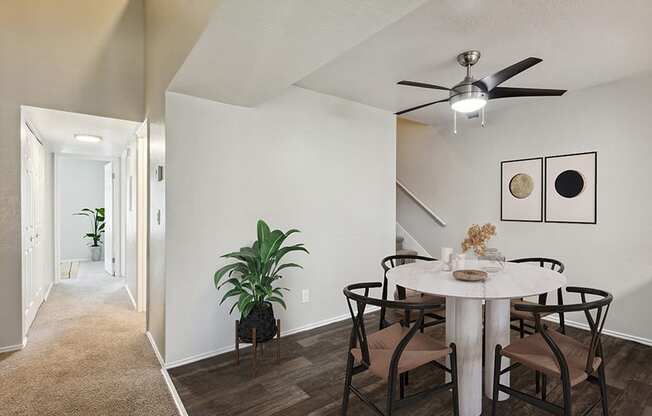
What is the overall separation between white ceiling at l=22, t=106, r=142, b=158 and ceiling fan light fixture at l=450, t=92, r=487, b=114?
2.99 metres

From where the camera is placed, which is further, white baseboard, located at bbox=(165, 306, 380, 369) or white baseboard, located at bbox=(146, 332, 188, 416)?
white baseboard, located at bbox=(165, 306, 380, 369)

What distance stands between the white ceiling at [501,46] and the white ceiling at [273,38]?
57cm

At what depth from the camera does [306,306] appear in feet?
10.8

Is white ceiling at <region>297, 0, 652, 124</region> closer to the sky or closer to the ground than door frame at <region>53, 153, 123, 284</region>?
closer to the sky

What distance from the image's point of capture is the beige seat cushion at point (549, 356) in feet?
5.31

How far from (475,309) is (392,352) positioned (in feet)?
1.93

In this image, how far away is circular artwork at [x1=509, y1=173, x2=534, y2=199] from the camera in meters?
3.72

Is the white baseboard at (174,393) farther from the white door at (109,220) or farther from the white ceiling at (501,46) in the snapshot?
the white door at (109,220)

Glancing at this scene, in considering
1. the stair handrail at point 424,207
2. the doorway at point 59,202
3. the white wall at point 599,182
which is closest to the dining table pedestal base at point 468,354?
the white wall at point 599,182

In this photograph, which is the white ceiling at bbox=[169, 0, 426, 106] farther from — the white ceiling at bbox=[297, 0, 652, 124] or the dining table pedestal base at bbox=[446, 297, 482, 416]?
the dining table pedestal base at bbox=[446, 297, 482, 416]

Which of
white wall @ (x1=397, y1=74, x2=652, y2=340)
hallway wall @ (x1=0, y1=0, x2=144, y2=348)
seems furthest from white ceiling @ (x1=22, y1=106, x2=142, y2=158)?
white wall @ (x1=397, y1=74, x2=652, y2=340)

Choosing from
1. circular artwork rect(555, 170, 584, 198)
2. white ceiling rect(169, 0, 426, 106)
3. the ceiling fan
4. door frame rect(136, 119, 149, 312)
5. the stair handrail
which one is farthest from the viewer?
the stair handrail

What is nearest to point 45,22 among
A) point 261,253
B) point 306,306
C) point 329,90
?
point 329,90

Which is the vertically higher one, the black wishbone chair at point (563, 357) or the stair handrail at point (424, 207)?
the stair handrail at point (424, 207)
